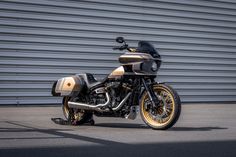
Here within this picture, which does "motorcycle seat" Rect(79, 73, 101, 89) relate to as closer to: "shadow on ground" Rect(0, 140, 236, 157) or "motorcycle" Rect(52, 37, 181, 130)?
"motorcycle" Rect(52, 37, 181, 130)

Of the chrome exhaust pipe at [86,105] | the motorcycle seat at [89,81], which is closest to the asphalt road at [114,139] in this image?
the chrome exhaust pipe at [86,105]

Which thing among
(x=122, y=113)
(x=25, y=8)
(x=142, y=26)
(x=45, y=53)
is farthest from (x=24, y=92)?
(x=122, y=113)

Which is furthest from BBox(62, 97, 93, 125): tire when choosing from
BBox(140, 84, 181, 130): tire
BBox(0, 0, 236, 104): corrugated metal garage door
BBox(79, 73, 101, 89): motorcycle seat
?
BBox(0, 0, 236, 104): corrugated metal garage door

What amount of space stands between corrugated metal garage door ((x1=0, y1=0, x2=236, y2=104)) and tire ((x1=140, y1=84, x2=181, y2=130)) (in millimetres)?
4646

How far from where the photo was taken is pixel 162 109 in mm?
7027

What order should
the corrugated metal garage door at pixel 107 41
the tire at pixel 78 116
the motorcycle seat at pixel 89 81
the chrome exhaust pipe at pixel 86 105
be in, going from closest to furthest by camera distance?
the chrome exhaust pipe at pixel 86 105 → the motorcycle seat at pixel 89 81 → the tire at pixel 78 116 → the corrugated metal garage door at pixel 107 41

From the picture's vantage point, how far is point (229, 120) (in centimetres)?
902

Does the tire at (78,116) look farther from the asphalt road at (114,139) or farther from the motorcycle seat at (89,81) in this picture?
the motorcycle seat at (89,81)

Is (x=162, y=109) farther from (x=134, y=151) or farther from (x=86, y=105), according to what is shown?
(x=134, y=151)

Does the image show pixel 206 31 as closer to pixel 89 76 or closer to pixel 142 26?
pixel 142 26

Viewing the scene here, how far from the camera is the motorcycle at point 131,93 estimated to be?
7.01 meters

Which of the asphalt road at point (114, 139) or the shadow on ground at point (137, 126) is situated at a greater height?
the asphalt road at point (114, 139)

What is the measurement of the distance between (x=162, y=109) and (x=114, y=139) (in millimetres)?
1240

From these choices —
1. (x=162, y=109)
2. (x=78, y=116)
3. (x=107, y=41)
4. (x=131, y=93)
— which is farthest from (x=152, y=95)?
(x=107, y=41)
